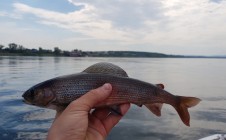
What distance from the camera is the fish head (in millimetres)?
4398

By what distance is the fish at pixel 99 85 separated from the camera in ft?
14.5

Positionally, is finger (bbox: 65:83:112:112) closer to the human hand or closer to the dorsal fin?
the human hand

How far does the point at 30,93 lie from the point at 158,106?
1.95m

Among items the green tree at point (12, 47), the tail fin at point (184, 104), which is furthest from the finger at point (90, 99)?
the green tree at point (12, 47)

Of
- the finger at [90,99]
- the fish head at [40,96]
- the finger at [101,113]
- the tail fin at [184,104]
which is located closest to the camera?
the finger at [90,99]

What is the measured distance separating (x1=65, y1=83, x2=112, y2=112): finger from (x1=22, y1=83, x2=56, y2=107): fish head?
0.37m

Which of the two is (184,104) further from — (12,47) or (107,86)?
(12,47)

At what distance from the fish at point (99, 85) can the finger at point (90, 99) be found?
160 millimetres

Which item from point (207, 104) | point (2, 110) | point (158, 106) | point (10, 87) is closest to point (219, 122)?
point (207, 104)

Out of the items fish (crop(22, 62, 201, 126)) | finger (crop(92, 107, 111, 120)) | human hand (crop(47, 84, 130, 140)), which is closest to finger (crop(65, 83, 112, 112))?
human hand (crop(47, 84, 130, 140))

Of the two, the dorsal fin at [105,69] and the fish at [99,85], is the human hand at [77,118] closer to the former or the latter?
the fish at [99,85]

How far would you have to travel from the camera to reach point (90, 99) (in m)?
4.33

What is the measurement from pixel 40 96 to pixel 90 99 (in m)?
0.70

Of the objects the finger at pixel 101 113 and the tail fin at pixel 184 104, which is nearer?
the tail fin at pixel 184 104
